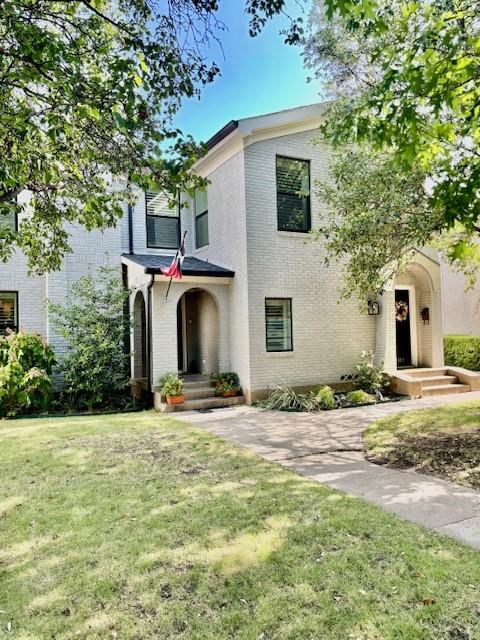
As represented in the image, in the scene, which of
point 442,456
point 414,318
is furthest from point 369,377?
point 442,456

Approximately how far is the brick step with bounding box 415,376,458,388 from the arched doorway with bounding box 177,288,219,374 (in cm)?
603

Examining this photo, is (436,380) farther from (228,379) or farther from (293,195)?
(293,195)

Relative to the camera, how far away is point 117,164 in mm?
5414

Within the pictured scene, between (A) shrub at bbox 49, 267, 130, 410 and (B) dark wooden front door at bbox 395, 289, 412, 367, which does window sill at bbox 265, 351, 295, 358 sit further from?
(B) dark wooden front door at bbox 395, 289, 412, 367

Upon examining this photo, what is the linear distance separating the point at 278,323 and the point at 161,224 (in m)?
5.41

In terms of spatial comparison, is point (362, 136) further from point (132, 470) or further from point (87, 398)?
point (87, 398)

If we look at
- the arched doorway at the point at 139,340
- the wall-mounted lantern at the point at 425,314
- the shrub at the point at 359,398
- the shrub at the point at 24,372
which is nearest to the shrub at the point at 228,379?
the arched doorway at the point at 139,340

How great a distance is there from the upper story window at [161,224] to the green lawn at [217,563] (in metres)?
9.82

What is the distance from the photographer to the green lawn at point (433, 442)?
19.3 feet

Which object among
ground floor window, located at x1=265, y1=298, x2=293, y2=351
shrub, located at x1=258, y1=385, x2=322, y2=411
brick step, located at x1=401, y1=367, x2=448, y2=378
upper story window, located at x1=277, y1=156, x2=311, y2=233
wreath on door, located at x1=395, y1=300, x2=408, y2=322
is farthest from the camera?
wreath on door, located at x1=395, y1=300, x2=408, y2=322

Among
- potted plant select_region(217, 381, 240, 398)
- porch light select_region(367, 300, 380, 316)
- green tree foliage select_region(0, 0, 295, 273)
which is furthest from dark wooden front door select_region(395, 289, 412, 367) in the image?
green tree foliage select_region(0, 0, 295, 273)

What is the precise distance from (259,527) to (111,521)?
143 cm

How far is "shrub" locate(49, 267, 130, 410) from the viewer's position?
443 inches

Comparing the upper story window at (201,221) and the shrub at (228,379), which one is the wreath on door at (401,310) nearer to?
the shrub at (228,379)
